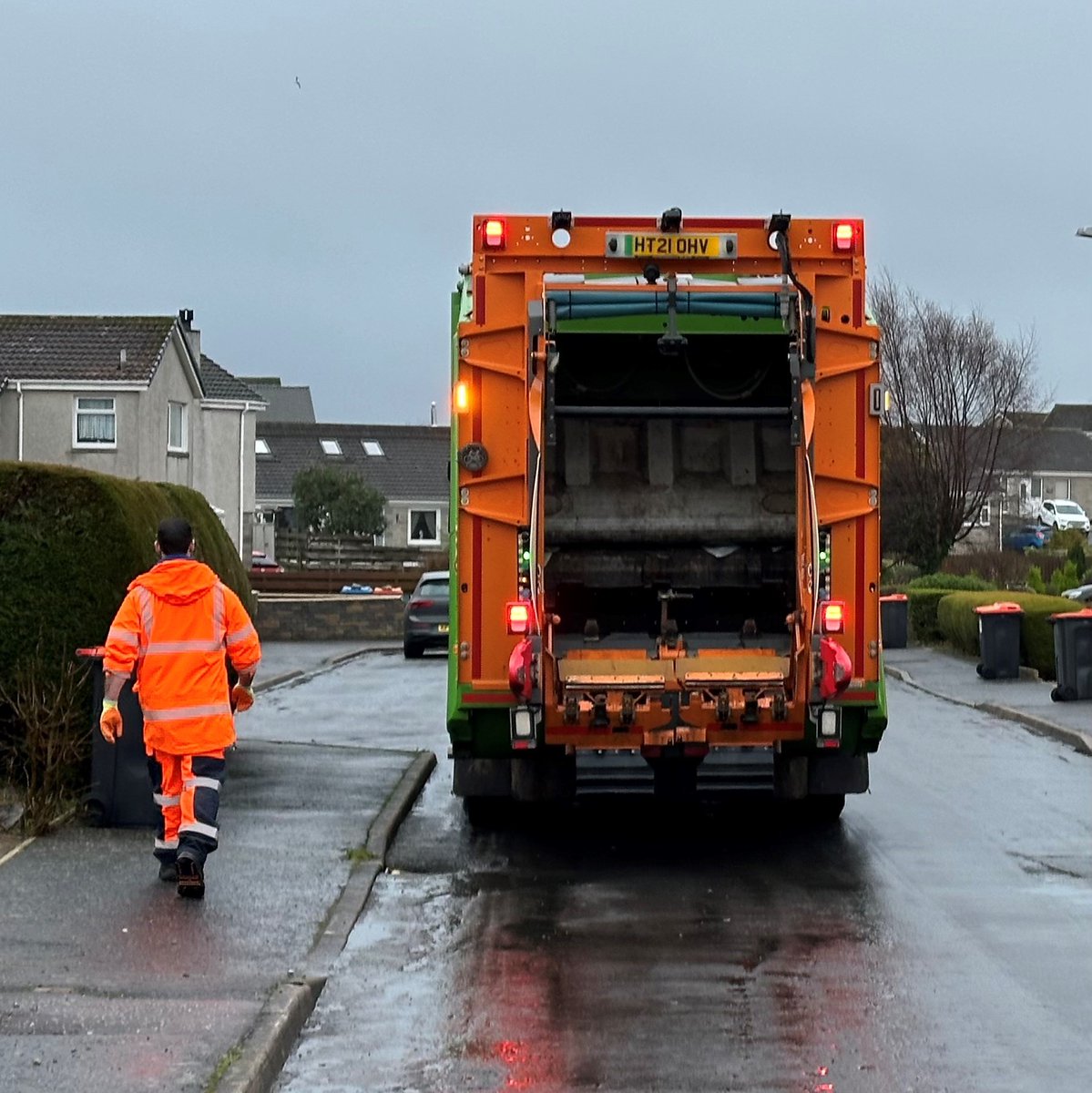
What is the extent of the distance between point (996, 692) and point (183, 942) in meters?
15.7

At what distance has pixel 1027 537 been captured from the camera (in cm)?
6212

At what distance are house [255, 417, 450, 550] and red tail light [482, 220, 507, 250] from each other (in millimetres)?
55652

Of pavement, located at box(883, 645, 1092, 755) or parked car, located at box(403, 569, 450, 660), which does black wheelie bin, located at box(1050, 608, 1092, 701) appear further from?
parked car, located at box(403, 569, 450, 660)

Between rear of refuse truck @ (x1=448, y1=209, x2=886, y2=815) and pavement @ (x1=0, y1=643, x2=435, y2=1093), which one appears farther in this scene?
rear of refuse truck @ (x1=448, y1=209, x2=886, y2=815)

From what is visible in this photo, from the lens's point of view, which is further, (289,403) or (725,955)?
(289,403)

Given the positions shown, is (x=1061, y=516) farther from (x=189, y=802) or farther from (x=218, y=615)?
(x=189, y=802)

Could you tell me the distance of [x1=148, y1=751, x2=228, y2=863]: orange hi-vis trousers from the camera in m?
8.72

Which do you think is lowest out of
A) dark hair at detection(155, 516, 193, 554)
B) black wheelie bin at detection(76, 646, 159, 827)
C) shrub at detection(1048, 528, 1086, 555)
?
black wheelie bin at detection(76, 646, 159, 827)

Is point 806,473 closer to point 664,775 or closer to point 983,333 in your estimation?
point 664,775

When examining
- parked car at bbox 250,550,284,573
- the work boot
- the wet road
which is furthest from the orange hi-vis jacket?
parked car at bbox 250,550,284,573

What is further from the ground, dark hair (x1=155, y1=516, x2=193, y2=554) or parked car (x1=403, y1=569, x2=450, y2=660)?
dark hair (x1=155, y1=516, x2=193, y2=554)

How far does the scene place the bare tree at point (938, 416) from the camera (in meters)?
42.7

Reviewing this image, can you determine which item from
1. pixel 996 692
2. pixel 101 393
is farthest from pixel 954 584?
pixel 101 393

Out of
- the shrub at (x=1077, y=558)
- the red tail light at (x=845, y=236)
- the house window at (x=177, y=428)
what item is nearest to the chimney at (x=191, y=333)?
the house window at (x=177, y=428)
